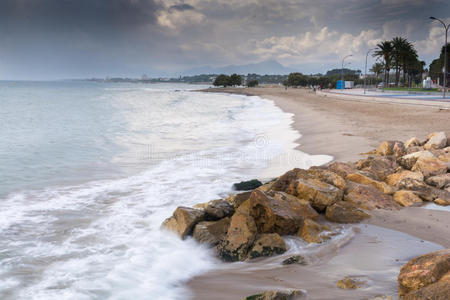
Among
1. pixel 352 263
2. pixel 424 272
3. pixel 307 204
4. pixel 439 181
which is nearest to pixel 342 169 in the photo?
pixel 439 181

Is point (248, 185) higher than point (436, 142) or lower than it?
lower

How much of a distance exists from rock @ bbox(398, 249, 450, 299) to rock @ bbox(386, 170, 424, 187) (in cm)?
484

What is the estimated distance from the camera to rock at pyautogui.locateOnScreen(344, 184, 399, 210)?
7.57 m

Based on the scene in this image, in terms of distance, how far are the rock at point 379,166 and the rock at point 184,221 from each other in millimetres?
4935

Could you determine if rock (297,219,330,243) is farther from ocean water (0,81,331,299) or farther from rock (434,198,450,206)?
rock (434,198,450,206)

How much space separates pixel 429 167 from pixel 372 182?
6.68ft

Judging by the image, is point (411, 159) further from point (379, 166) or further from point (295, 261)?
point (295, 261)

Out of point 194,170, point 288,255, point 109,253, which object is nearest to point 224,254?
point 288,255

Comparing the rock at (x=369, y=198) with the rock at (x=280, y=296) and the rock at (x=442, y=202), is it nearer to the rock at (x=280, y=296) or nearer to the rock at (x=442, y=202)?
the rock at (x=442, y=202)

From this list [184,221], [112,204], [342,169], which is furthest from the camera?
[342,169]

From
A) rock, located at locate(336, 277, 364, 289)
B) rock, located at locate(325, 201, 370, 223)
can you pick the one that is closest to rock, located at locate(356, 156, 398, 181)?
rock, located at locate(325, 201, 370, 223)

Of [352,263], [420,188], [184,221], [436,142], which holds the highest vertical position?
[436,142]

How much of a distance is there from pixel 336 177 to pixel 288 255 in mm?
3128

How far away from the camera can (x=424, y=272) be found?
396 cm
